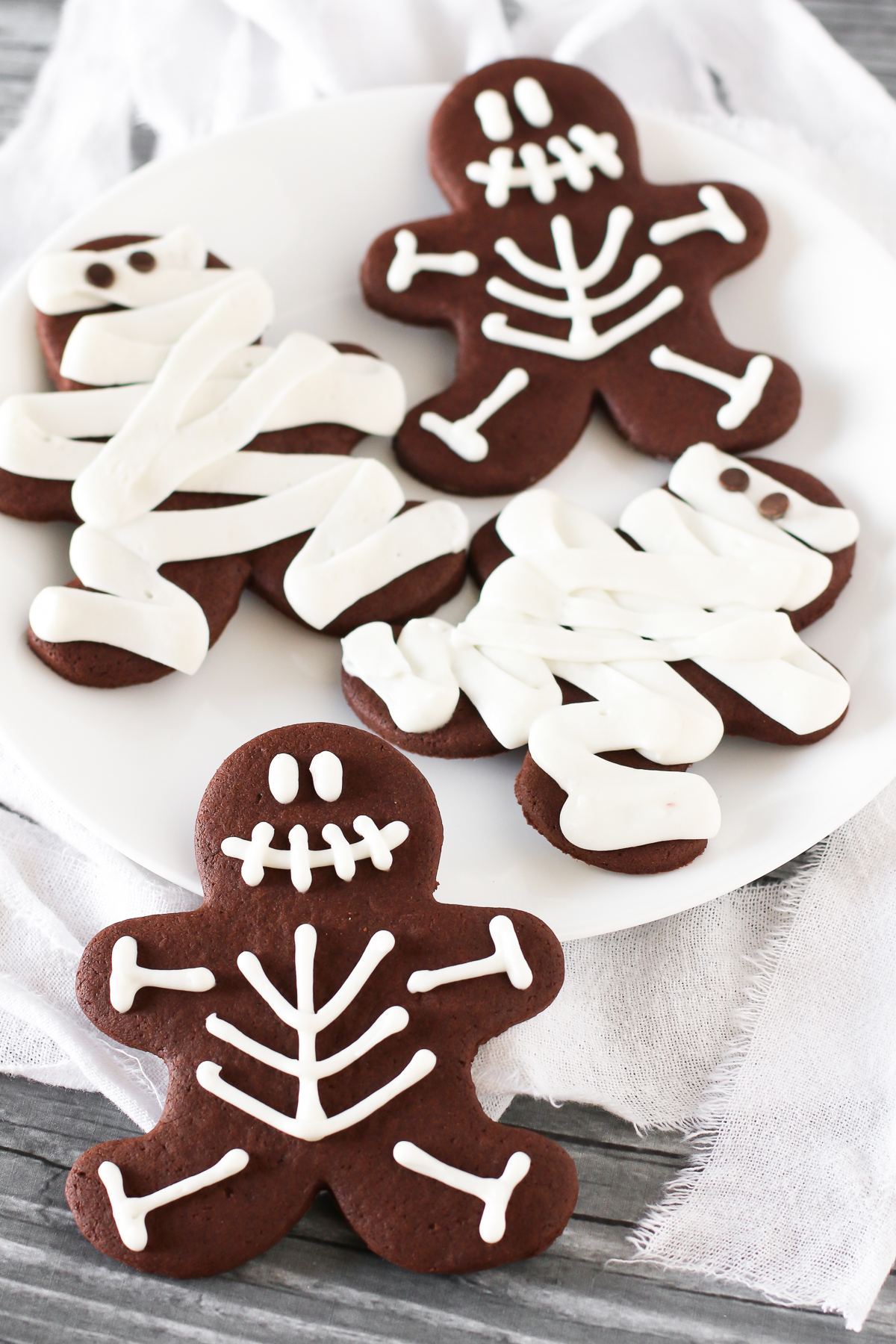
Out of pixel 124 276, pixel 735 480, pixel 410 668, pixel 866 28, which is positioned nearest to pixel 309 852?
pixel 410 668

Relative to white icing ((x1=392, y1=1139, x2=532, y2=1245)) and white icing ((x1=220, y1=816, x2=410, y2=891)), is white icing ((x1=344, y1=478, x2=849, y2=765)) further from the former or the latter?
white icing ((x1=392, y1=1139, x2=532, y2=1245))

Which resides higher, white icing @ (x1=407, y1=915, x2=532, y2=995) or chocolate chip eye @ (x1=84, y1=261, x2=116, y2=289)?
chocolate chip eye @ (x1=84, y1=261, x2=116, y2=289)

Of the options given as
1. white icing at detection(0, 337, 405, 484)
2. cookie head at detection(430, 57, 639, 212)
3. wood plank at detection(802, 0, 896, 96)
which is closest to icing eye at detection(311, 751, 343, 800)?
white icing at detection(0, 337, 405, 484)

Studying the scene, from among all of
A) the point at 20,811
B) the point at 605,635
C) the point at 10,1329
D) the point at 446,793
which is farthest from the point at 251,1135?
the point at 605,635

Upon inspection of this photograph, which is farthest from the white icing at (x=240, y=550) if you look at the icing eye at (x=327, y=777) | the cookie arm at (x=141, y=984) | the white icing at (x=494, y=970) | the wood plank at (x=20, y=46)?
the wood plank at (x=20, y=46)

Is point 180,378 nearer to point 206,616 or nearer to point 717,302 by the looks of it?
point 206,616

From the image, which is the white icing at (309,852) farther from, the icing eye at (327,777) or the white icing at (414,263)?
the white icing at (414,263)

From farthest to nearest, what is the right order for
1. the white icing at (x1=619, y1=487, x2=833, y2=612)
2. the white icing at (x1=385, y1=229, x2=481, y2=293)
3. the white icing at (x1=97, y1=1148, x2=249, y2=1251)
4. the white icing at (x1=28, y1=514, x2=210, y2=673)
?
the white icing at (x1=385, y1=229, x2=481, y2=293) → the white icing at (x1=619, y1=487, x2=833, y2=612) → the white icing at (x1=28, y1=514, x2=210, y2=673) → the white icing at (x1=97, y1=1148, x2=249, y2=1251)
